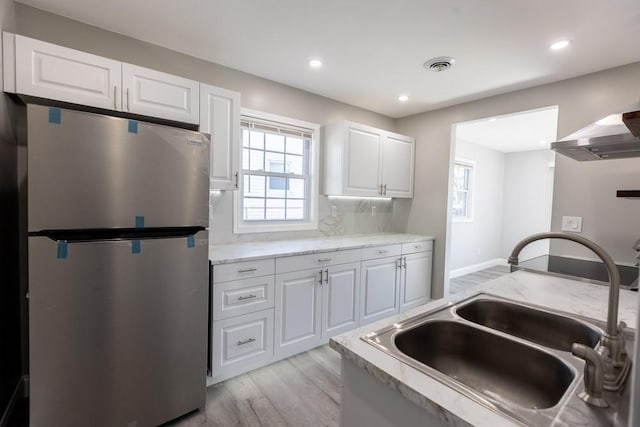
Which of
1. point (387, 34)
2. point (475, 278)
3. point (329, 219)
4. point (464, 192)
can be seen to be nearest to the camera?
point (387, 34)

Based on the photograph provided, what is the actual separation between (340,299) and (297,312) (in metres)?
0.48

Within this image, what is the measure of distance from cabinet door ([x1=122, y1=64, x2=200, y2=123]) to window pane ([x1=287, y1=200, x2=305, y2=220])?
1.36 metres

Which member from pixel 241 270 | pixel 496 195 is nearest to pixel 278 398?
pixel 241 270

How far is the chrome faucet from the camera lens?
68cm

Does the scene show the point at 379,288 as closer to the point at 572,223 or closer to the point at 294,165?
the point at 294,165

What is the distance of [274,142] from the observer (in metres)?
3.04

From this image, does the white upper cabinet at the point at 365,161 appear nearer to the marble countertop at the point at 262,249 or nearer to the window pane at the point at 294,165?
the window pane at the point at 294,165

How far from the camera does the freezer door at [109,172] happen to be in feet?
4.37

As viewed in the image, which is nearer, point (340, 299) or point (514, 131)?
point (340, 299)

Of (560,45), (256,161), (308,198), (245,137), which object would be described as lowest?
(308,198)

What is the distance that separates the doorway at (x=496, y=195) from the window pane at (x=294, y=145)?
2.75 m

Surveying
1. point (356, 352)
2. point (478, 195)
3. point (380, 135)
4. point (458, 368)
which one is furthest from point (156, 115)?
point (478, 195)

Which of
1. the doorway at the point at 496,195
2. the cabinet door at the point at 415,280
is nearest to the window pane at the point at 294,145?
the cabinet door at the point at 415,280

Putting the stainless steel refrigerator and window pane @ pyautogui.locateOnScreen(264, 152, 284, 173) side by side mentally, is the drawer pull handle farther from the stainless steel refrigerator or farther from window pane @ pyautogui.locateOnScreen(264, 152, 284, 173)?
window pane @ pyautogui.locateOnScreen(264, 152, 284, 173)
